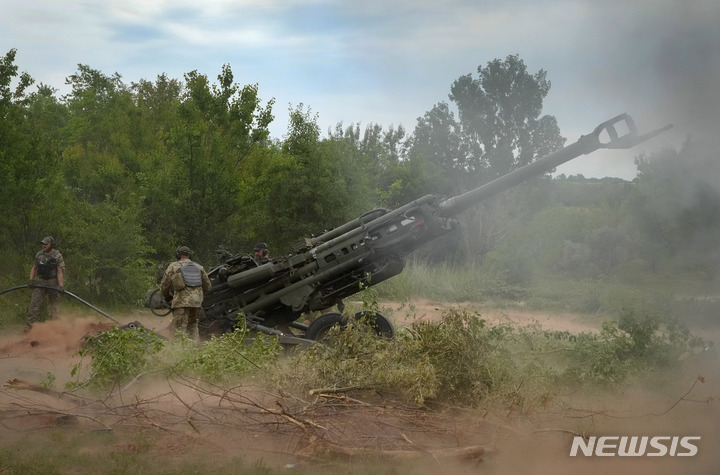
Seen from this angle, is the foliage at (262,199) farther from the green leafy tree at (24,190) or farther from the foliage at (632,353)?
the foliage at (632,353)

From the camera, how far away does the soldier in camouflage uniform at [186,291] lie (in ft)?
40.2

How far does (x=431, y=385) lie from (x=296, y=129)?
1544 centimetres

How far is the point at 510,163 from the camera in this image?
36.2m

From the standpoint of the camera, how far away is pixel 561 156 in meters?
12.3

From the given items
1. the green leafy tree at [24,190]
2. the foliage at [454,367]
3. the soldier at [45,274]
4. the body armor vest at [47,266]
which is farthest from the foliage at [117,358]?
the green leafy tree at [24,190]

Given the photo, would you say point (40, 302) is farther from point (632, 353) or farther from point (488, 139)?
point (488, 139)

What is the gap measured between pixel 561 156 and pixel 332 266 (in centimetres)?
378

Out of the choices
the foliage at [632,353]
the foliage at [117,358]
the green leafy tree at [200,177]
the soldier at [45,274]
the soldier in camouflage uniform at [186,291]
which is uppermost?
the green leafy tree at [200,177]

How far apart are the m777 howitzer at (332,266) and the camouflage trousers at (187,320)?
Answer: 1.61 ft

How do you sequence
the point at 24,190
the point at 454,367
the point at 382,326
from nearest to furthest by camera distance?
the point at 454,367, the point at 382,326, the point at 24,190

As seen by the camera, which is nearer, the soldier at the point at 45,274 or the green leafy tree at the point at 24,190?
the soldier at the point at 45,274

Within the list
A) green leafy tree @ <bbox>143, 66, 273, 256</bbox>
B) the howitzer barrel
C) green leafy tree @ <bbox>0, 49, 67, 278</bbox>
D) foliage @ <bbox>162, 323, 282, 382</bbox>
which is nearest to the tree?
green leafy tree @ <bbox>143, 66, 273, 256</bbox>

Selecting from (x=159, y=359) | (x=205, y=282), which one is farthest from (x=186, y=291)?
(x=159, y=359)

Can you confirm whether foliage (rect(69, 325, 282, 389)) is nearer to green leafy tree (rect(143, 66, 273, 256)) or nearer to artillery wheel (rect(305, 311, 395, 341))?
artillery wheel (rect(305, 311, 395, 341))
